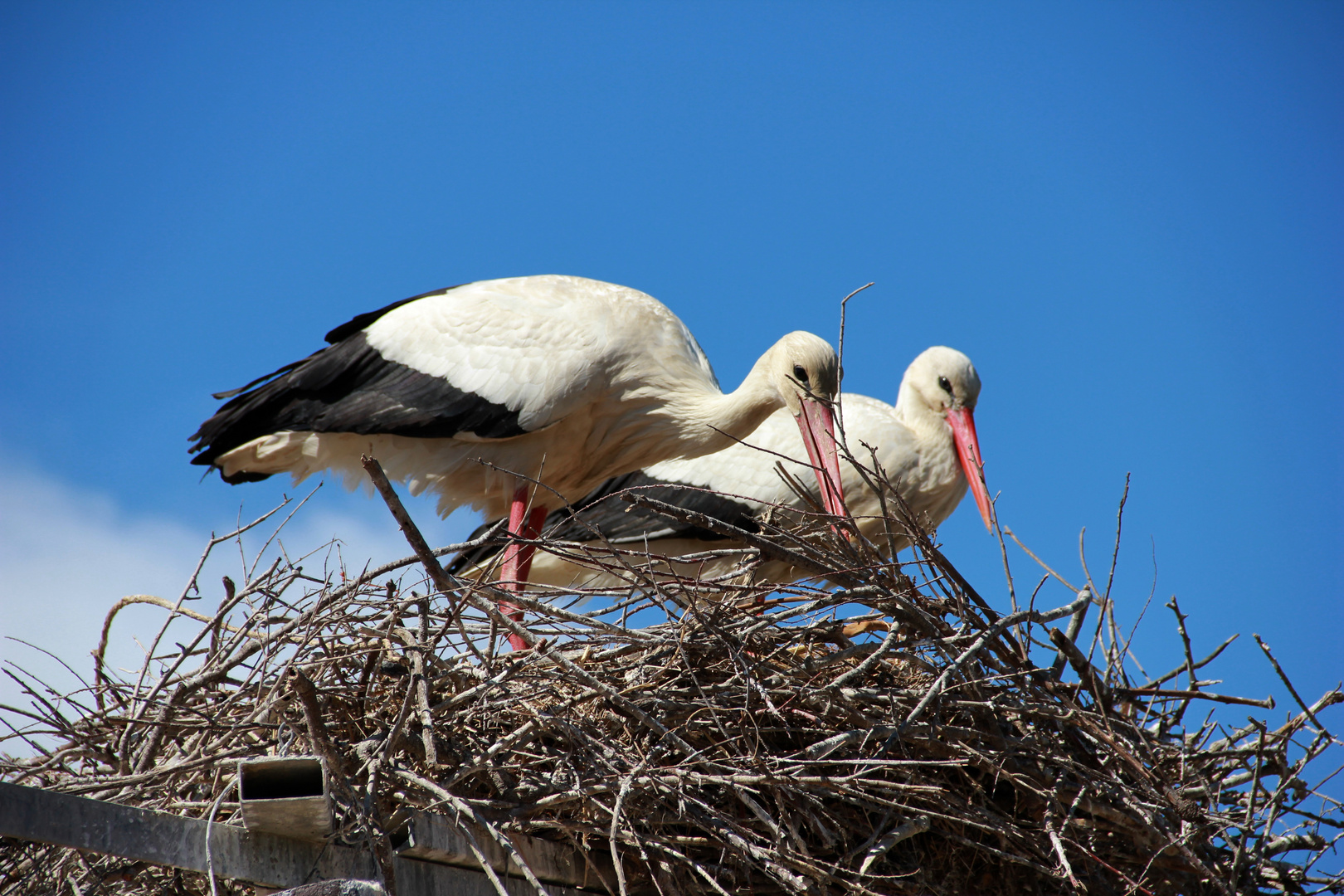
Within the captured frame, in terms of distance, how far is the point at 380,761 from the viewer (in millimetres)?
2033

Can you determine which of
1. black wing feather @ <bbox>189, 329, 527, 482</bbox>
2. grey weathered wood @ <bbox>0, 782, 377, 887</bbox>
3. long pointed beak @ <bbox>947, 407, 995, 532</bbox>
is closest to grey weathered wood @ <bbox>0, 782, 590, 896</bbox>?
grey weathered wood @ <bbox>0, 782, 377, 887</bbox>

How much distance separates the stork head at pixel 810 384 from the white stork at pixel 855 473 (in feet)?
1.95

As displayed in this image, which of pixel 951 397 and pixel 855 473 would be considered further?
pixel 951 397

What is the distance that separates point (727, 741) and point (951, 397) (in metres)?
3.55

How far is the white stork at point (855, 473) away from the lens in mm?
5133

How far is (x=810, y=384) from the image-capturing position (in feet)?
14.4

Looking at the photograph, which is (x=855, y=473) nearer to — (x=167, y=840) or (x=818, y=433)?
(x=818, y=433)

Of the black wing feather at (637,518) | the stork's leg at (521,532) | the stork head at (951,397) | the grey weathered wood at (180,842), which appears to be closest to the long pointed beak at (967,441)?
the stork head at (951,397)

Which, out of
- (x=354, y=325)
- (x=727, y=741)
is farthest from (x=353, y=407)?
(x=727, y=741)

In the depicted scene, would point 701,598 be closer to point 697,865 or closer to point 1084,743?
point 697,865

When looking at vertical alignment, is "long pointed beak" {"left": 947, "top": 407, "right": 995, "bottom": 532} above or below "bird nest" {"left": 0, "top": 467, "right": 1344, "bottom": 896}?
above

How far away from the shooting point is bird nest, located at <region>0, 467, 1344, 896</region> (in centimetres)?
224

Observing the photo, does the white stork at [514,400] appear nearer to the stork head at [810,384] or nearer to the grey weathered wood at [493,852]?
the stork head at [810,384]

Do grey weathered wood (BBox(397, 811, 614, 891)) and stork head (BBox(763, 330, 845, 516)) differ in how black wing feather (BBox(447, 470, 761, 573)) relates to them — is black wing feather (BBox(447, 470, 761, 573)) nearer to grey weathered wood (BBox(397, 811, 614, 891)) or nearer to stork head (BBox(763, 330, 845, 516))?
stork head (BBox(763, 330, 845, 516))
